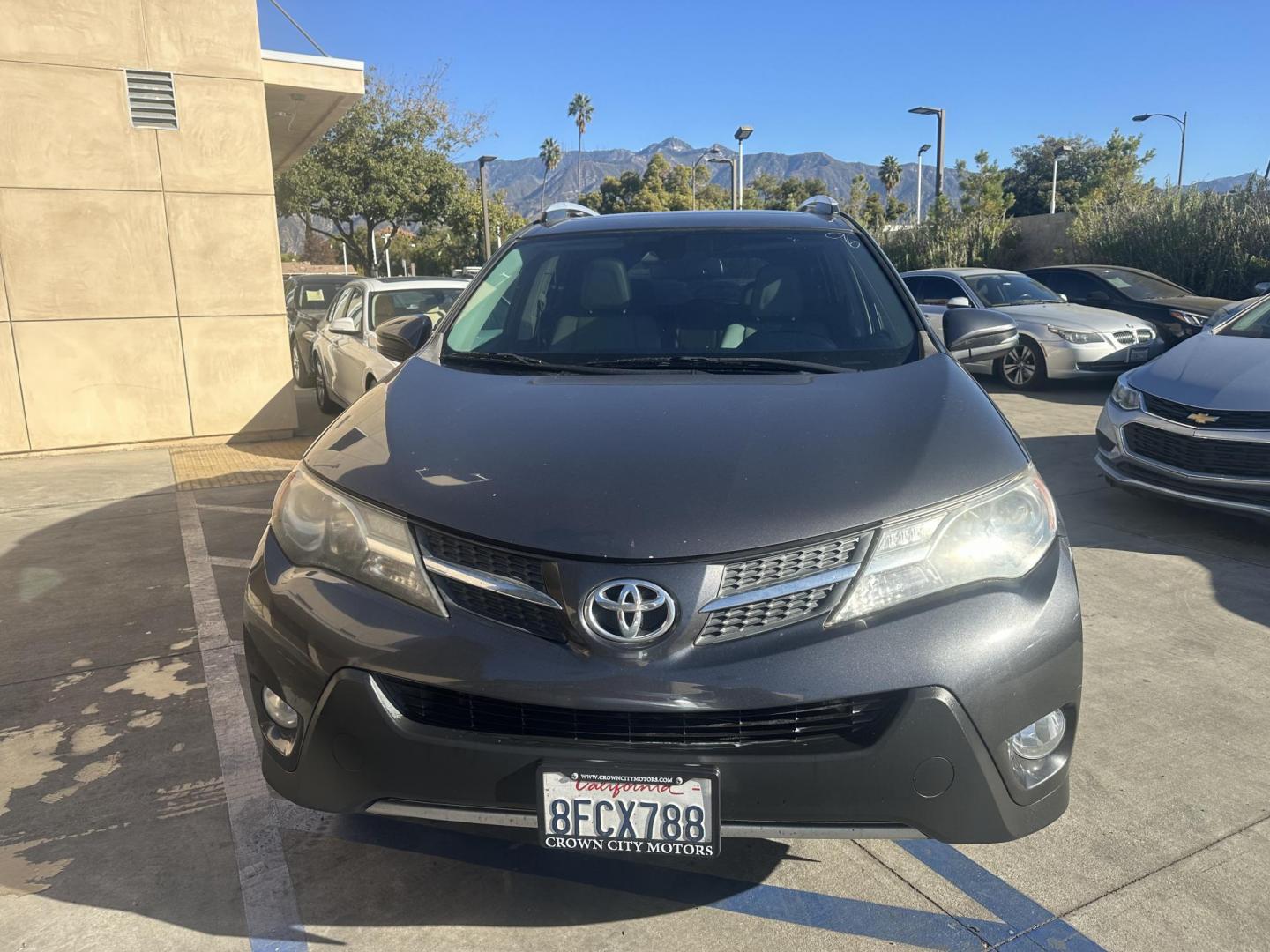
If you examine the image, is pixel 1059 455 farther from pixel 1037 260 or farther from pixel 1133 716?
pixel 1037 260

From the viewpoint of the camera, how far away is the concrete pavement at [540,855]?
227 centimetres

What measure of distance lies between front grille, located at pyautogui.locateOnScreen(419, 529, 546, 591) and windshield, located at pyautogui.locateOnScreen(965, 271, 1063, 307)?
1083 centimetres

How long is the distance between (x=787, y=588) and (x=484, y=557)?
2.08 ft

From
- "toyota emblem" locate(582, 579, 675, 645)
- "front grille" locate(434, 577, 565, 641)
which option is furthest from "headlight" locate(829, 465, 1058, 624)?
"front grille" locate(434, 577, 565, 641)

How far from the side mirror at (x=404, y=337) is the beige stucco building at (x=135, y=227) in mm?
5664

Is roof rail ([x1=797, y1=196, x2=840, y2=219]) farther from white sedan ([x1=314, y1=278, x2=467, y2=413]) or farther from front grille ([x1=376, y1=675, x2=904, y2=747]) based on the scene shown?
white sedan ([x1=314, y1=278, x2=467, y2=413])

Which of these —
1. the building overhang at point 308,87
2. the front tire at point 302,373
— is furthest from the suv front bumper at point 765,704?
the front tire at point 302,373

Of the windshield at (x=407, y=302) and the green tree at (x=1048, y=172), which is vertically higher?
the green tree at (x=1048, y=172)

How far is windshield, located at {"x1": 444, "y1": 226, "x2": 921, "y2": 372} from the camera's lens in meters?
3.02

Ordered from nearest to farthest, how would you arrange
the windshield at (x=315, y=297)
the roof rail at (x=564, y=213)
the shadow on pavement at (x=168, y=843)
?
the shadow on pavement at (x=168, y=843) < the roof rail at (x=564, y=213) < the windshield at (x=315, y=297)

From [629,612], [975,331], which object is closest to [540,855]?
[629,612]

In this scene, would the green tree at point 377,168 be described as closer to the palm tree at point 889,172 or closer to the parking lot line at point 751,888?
the parking lot line at point 751,888

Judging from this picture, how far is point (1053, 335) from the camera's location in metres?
10.8

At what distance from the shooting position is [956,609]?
6.38ft
